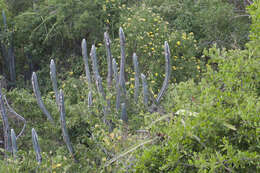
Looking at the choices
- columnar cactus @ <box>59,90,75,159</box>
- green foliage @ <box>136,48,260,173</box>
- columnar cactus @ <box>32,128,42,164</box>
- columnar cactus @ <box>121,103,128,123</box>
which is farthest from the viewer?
columnar cactus @ <box>121,103,128,123</box>

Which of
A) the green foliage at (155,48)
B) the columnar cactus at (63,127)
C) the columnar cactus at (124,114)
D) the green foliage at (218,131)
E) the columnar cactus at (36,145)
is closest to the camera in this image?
the green foliage at (218,131)

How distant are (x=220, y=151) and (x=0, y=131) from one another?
12.4 feet

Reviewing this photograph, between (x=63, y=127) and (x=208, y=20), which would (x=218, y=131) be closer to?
(x=63, y=127)

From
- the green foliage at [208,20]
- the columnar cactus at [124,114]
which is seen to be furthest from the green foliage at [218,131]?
the green foliage at [208,20]

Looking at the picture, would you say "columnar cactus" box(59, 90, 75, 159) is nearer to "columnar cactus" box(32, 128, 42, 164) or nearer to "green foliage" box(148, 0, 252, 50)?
"columnar cactus" box(32, 128, 42, 164)

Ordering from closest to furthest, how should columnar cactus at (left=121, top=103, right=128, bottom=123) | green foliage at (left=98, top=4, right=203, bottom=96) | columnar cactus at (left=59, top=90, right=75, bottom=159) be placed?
columnar cactus at (left=59, top=90, right=75, bottom=159)
columnar cactus at (left=121, top=103, right=128, bottom=123)
green foliage at (left=98, top=4, right=203, bottom=96)

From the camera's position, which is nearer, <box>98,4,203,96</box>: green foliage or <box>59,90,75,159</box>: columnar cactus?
<box>59,90,75,159</box>: columnar cactus

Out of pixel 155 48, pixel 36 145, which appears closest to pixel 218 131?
pixel 36 145

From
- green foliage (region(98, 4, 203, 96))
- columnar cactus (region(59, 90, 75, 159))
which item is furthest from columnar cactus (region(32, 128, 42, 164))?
green foliage (region(98, 4, 203, 96))

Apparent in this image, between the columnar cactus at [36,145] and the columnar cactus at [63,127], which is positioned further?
the columnar cactus at [63,127]

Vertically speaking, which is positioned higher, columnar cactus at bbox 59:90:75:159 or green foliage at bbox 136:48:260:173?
green foliage at bbox 136:48:260:173

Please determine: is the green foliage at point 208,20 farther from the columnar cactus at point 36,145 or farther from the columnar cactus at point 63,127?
the columnar cactus at point 36,145

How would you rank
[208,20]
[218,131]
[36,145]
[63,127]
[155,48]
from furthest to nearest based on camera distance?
1. [208,20]
2. [155,48]
3. [63,127]
4. [36,145]
5. [218,131]

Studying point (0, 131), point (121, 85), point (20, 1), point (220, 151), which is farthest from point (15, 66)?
point (220, 151)
